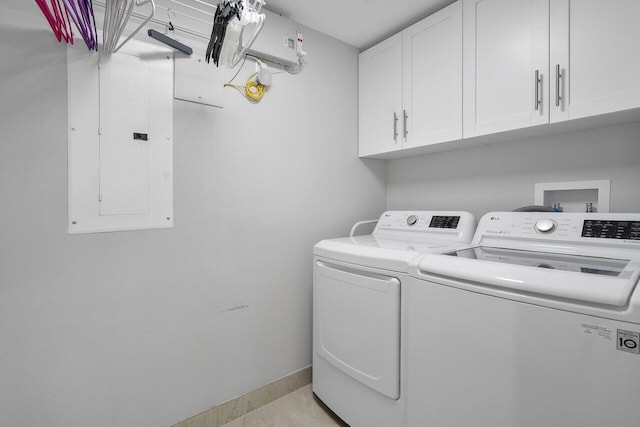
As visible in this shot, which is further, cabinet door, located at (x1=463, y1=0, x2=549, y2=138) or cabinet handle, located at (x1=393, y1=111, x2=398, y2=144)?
cabinet handle, located at (x1=393, y1=111, x2=398, y2=144)

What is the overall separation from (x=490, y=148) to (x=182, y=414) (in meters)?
2.31

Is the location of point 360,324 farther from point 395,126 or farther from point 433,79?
point 433,79

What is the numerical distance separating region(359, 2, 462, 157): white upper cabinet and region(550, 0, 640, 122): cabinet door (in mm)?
438

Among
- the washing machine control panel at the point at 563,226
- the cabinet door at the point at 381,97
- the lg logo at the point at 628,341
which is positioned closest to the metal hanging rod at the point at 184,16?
the cabinet door at the point at 381,97

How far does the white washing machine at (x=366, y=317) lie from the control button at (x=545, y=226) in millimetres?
319

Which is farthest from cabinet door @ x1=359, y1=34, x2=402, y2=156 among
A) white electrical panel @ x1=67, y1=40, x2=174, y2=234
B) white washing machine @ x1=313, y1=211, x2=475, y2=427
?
white electrical panel @ x1=67, y1=40, x2=174, y2=234

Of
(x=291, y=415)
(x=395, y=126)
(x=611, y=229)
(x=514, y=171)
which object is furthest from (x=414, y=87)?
(x=291, y=415)

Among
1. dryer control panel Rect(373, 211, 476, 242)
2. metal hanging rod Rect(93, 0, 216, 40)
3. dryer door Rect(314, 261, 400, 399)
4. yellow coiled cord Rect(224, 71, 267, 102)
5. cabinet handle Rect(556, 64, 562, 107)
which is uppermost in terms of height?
metal hanging rod Rect(93, 0, 216, 40)

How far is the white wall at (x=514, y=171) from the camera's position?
1.41m

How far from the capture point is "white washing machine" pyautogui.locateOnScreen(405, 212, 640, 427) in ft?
2.53

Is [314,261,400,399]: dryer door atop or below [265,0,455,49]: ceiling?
below

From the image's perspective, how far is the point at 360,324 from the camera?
141 cm

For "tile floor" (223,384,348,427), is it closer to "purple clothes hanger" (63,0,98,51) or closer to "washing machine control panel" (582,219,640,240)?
"washing machine control panel" (582,219,640,240)

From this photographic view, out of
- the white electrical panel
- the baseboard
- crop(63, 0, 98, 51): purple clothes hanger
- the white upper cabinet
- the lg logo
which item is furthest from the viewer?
the white upper cabinet
